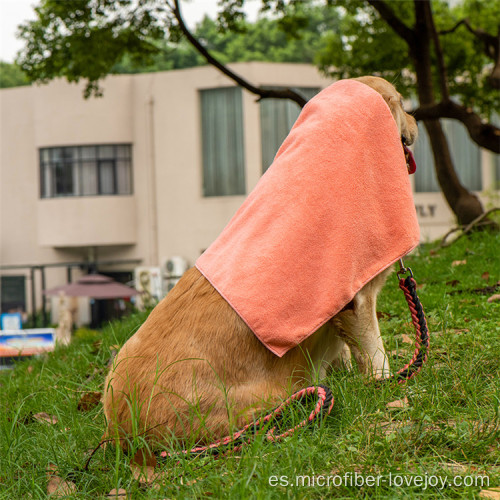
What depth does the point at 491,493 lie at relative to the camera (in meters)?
2.17

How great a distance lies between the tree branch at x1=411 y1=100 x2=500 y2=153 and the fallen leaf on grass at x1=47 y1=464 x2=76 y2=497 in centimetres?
710

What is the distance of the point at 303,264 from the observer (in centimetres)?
286

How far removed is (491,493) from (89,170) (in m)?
26.9

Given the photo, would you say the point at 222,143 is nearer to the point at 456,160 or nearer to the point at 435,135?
the point at 456,160

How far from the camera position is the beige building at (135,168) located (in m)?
26.4

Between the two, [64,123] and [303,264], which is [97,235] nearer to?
[64,123]

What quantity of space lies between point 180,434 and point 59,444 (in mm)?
644

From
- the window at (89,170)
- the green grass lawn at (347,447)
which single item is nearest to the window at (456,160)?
the window at (89,170)

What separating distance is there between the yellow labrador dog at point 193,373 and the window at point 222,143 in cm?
2379

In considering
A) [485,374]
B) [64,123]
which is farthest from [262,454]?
[64,123]

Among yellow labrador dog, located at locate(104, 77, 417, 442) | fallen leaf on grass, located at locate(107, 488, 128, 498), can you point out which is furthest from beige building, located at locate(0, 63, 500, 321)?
fallen leaf on grass, located at locate(107, 488, 128, 498)

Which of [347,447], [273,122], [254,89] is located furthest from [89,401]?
[273,122]

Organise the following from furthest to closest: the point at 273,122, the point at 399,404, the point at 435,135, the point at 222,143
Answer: the point at 222,143 < the point at 273,122 < the point at 435,135 < the point at 399,404

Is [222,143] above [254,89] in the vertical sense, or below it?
above
